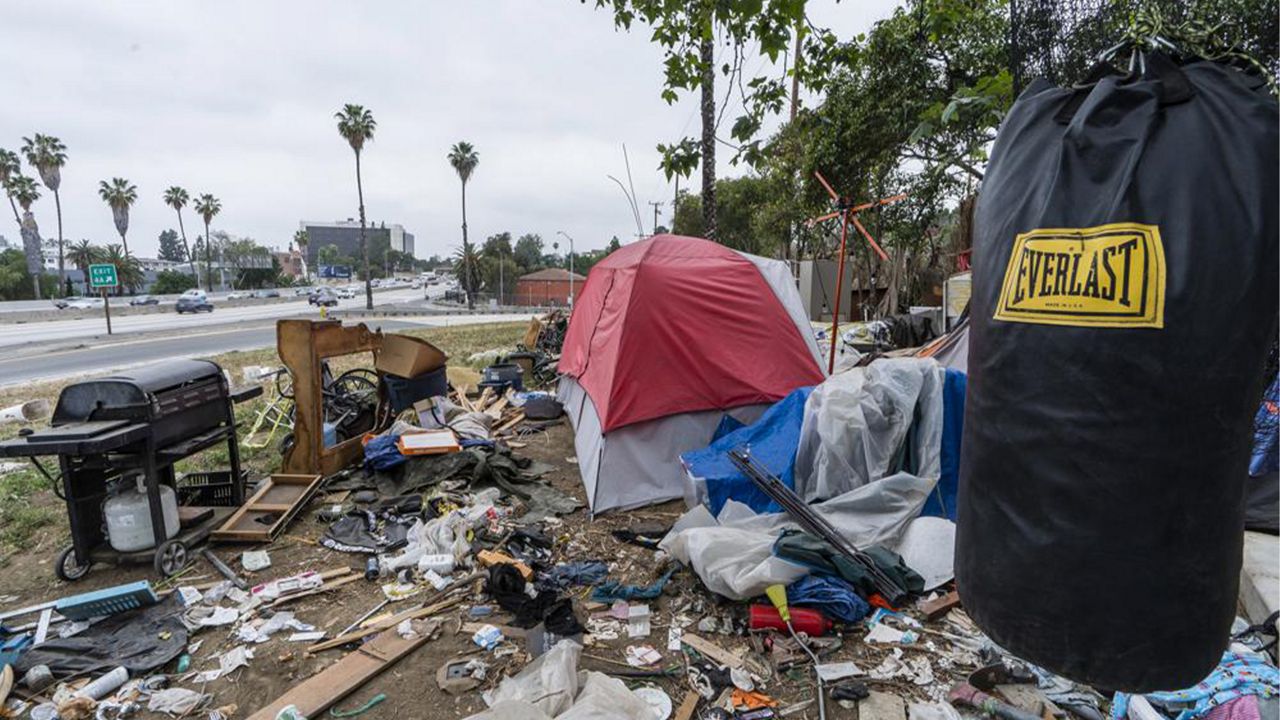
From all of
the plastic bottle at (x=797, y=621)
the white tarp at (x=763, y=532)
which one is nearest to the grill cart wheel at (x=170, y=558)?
the white tarp at (x=763, y=532)

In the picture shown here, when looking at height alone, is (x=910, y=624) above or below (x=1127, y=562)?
below

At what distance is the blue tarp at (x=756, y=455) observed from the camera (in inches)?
163

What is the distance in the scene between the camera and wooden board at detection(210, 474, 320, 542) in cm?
412

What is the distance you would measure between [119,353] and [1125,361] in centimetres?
2089

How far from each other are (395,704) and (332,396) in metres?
4.07

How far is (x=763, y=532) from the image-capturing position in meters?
3.58

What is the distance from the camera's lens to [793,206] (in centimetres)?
1711

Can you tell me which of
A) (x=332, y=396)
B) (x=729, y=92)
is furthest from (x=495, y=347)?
(x=729, y=92)

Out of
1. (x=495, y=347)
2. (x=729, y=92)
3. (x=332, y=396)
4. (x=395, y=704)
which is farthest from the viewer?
(x=495, y=347)

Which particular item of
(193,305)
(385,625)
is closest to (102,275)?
(385,625)

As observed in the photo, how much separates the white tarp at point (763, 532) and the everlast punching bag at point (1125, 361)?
6.22 feet

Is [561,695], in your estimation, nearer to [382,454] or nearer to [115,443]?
[115,443]

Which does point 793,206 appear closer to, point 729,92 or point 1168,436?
point 729,92

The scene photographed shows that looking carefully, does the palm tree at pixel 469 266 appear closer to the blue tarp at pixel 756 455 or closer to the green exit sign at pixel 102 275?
the green exit sign at pixel 102 275
